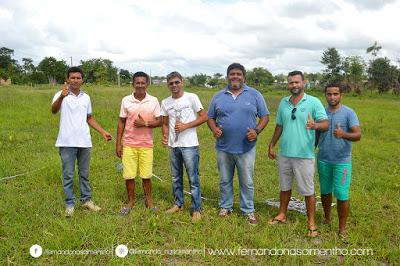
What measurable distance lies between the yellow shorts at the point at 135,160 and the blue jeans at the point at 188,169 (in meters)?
0.30

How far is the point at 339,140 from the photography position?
361cm

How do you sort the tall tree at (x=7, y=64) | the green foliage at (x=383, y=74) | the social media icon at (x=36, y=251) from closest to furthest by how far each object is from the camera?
the social media icon at (x=36, y=251) → the green foliage at (x=383, y=74) → the tall tree at (x=7, y=64)

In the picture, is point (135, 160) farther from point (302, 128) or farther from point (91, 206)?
point (302, 128)

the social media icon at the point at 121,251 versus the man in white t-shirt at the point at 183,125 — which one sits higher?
the man in white t-shirt at the point at 183,125

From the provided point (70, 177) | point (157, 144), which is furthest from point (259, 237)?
point (157, 144)

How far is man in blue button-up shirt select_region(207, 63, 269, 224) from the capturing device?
3859 millimetres

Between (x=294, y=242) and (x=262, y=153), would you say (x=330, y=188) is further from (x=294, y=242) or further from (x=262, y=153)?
(x=262, y=153)

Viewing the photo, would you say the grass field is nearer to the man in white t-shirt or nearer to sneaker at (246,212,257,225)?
sneaker at (246,212,257,225)

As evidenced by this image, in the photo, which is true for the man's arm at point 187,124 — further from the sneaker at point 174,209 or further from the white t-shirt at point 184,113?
the sneaker at point 174,209

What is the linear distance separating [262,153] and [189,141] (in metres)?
4.57

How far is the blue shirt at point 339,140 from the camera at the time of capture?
11.8 feet

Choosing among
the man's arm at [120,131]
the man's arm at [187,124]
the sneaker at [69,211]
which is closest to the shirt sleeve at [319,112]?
the man's arm at [187,124]

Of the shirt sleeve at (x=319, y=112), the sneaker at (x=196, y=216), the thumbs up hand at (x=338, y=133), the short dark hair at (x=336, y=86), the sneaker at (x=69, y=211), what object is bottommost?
the sneaker at (x=196, y=216)

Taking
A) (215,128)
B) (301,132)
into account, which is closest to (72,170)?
(215,128)
